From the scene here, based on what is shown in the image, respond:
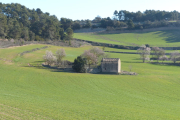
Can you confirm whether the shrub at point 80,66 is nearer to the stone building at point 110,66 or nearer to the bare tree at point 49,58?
the stone building at point 110,66

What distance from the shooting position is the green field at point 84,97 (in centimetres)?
1936

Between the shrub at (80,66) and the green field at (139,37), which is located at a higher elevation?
the green field at (139,37)

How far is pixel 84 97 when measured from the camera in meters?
28.2

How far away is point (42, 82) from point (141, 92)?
1944cm

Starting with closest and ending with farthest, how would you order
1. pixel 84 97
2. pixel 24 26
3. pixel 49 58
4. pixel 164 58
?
pixel 84 97
pixel 49 58
pixel 164 58
pixel 24 26

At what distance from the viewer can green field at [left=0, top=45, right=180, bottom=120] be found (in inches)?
762

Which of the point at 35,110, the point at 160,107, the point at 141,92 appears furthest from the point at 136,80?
the point at 35,110

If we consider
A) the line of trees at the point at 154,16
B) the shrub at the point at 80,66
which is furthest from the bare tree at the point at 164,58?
the line of trees at the point at 154,16

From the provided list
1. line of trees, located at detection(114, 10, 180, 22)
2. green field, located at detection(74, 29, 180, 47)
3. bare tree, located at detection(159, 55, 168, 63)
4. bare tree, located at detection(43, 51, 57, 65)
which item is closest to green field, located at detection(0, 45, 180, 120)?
bare tree, located at detection(43, 51, 57, 65)

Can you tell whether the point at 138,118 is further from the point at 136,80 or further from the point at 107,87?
the point at 136,80

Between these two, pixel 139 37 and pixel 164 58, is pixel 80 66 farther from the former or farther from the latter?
pixel 139 37

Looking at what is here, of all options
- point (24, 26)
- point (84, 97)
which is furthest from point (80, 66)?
point (24, 26)

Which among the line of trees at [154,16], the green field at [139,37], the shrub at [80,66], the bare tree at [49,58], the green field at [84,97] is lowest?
the green field at [84,97]

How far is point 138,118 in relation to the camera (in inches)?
758
